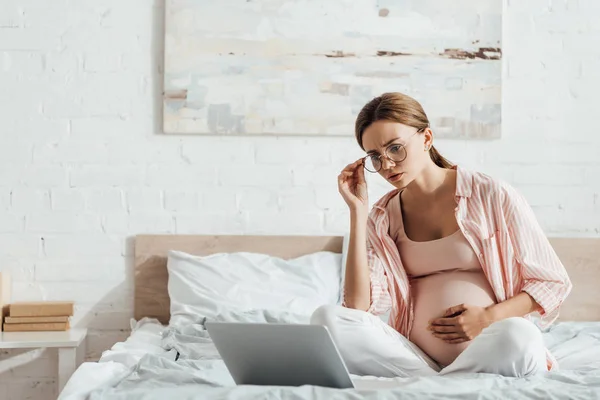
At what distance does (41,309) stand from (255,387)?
65.8 inches

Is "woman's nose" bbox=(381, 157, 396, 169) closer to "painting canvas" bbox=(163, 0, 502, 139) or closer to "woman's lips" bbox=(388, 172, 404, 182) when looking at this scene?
"woman's lips" bbox=(388, 172, 404, 182)

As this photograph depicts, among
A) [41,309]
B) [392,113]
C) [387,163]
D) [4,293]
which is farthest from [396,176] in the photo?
[4,293]

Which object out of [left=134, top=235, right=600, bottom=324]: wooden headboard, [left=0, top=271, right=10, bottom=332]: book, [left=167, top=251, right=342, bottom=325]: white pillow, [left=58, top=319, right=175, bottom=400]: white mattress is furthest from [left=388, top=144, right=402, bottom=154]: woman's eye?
[left=0, top=271, right=10, bottom=332]: book

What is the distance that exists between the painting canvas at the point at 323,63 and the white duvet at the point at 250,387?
3.83 ft

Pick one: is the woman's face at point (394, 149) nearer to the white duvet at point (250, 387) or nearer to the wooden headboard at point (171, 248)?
the white duvet at point (250, 387)

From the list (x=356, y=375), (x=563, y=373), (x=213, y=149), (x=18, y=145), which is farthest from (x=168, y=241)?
(x=563, y=373)

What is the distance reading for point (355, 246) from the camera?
7.02 feet

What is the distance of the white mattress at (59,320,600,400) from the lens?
1521mm

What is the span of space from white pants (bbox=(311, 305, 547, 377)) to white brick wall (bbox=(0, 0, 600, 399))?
1.30 m

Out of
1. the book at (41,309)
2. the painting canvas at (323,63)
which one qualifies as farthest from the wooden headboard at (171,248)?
the painting canvas at (323,63)

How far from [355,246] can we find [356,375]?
1.19 feet

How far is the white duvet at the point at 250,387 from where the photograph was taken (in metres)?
1.52

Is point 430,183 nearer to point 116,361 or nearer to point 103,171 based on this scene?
point 116,361

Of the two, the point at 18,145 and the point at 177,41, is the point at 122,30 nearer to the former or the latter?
the point at 177,41
